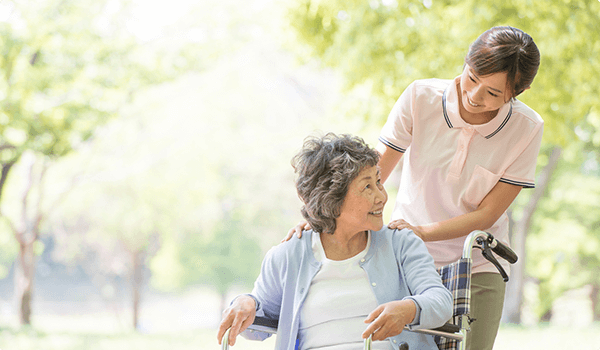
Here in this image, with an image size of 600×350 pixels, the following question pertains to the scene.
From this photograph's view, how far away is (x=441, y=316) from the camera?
1.41 meters

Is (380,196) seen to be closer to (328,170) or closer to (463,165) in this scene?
(328,170)

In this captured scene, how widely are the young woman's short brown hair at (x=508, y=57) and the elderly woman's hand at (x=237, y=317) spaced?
84cm

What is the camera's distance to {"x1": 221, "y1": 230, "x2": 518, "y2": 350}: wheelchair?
1.51m

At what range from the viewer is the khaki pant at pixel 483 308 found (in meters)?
1.77

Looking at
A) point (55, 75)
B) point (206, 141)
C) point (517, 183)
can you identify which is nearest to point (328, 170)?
point (517, 183)

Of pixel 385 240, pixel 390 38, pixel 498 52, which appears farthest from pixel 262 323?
pixel 390 38

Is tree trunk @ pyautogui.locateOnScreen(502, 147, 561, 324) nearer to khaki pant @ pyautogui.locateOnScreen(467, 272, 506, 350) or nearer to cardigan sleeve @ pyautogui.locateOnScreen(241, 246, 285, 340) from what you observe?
khaki pant @ pyautogui.locateOnScreen(467, 272, 506, 350)

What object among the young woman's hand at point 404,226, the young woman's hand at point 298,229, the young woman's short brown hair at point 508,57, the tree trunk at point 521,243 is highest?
the young woman's short brown hair at point 508,57

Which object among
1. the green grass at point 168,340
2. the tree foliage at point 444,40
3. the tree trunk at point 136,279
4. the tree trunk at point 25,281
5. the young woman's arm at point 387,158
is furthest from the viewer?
the tree trunk at point 136,279

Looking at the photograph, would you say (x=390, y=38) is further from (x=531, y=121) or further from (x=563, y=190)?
(x=563, y=190)

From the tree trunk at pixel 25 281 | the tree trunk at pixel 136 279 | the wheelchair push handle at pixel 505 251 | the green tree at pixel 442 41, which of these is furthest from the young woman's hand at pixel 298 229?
the tree trunk at pixel 136 279

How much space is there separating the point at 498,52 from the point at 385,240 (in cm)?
57

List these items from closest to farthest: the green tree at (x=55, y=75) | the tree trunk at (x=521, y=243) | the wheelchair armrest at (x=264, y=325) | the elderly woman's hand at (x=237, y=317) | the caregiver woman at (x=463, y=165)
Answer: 1. the elderly woman's hand at (x=237, y=317)
2. the wheelchair armrest at (x=264, y=325)
3. the caregiver woman at (x=463, y=165)
4. the green tree at (x=55, y=75)
5. the tree trunk at (x=521, y=243)

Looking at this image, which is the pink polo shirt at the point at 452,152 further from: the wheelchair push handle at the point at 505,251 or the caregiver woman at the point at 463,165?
the wheelchair push handle at the point at 505,251
